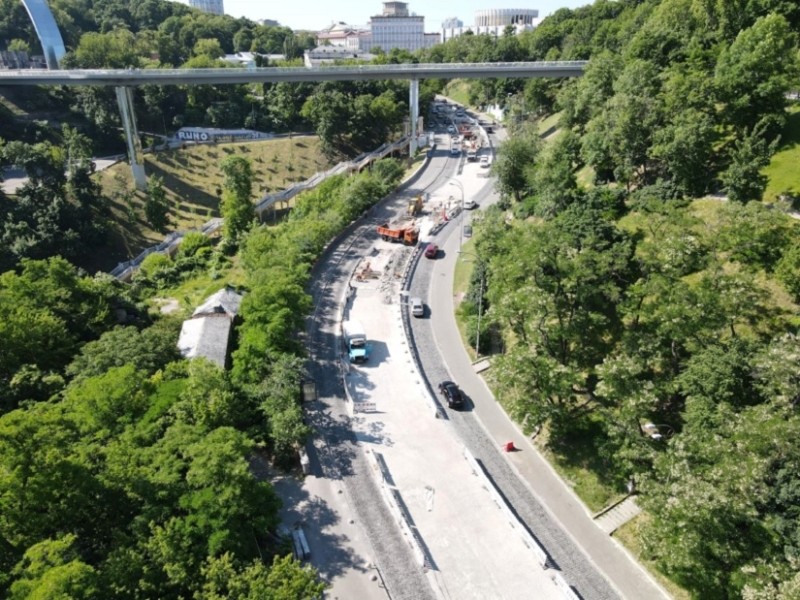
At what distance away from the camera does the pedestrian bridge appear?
84562 millimetres

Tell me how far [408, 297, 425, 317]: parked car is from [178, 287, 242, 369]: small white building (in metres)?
14.9

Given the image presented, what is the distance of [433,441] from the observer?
33.1 metres

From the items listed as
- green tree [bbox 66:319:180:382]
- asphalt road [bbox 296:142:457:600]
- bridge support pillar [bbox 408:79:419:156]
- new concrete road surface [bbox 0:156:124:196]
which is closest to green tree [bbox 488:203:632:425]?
asphalt road [bbox 296:142:457:600]

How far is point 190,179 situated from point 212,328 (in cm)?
5917

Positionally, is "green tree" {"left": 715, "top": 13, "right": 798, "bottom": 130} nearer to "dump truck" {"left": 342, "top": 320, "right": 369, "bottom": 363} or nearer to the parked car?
the parked car

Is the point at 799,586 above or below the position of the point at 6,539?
above

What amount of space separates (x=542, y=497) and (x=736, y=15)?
55.0 meters

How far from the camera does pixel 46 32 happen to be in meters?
105

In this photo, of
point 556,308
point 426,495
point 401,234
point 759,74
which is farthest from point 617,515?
point 401,234

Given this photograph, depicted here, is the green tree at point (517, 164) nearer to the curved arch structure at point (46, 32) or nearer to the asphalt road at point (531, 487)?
the asphalt road at point (531, 487)

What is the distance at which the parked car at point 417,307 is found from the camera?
152 feet

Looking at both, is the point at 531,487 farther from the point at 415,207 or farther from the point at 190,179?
the point at 190,179

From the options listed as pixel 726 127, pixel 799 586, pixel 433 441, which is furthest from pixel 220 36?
pixel 799 586

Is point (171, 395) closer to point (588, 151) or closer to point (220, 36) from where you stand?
point (588, 151)
